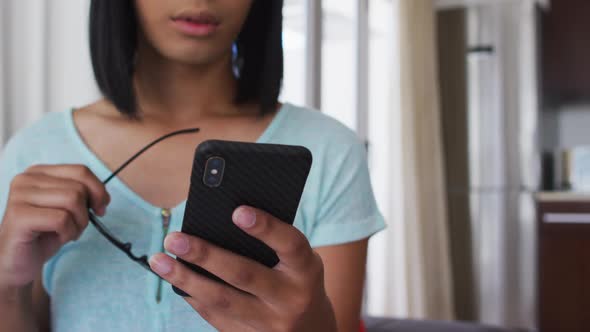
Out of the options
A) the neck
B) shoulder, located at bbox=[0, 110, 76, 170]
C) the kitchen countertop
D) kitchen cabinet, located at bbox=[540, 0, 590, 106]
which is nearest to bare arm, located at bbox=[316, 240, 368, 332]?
the neck

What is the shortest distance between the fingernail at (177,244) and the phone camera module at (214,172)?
0.05m

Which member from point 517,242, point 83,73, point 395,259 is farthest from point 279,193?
point 517,242

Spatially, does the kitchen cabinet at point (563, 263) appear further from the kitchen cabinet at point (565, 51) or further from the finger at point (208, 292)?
the finger at point (208, 292)

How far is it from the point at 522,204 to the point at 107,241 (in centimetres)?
306

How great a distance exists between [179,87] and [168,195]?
0.65 ft

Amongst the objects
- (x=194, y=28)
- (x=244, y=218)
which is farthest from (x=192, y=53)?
(x=244, y=218)

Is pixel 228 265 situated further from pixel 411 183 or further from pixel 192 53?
pixel 411 183

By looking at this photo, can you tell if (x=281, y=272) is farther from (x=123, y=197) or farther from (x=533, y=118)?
(x=533, y=118)

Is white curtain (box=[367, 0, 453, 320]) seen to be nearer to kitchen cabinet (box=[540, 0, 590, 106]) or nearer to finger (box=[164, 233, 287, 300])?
kitchen cabinet (box=[540, 0, 590, 106])

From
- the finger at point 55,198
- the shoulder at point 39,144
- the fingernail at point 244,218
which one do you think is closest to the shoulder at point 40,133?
the shoulder at point 39,144

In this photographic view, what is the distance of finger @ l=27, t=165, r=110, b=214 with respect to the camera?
2.22 ft

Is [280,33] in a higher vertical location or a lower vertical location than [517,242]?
higher

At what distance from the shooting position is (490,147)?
3.55 metres

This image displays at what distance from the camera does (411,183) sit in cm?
318
